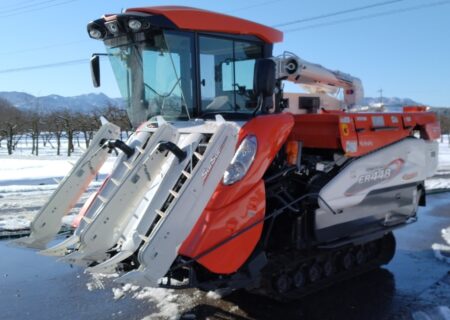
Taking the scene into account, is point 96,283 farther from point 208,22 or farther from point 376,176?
point 376,176

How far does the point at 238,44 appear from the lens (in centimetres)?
528

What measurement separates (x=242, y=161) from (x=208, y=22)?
1555 millimetres

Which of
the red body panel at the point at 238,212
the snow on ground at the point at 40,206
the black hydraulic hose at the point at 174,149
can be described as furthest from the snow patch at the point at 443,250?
the black hydraulic hose at the point at 174,149

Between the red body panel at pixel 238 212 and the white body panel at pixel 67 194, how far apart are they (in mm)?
1549

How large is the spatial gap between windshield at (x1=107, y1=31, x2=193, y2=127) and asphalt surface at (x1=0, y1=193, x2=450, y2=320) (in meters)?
2.04

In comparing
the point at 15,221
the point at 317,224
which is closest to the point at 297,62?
the point at 317,224

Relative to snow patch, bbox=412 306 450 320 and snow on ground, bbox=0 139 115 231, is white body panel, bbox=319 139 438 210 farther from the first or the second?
snow on ground, bbox=0 139 115 231

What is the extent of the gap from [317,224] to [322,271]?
742 millimetres

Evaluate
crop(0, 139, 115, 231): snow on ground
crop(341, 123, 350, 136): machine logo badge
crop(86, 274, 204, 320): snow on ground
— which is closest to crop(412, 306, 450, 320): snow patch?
crop(341, 123, 350, 136): machine logo badge

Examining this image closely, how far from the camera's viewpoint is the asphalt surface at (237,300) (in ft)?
16.0

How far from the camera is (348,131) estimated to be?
5316 millimetres

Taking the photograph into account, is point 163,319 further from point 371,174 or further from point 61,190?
→ point 371,174

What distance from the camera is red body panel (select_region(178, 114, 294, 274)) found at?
424cm

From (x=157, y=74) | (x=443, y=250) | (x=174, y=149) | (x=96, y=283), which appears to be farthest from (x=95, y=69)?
(x=443, y=250)
